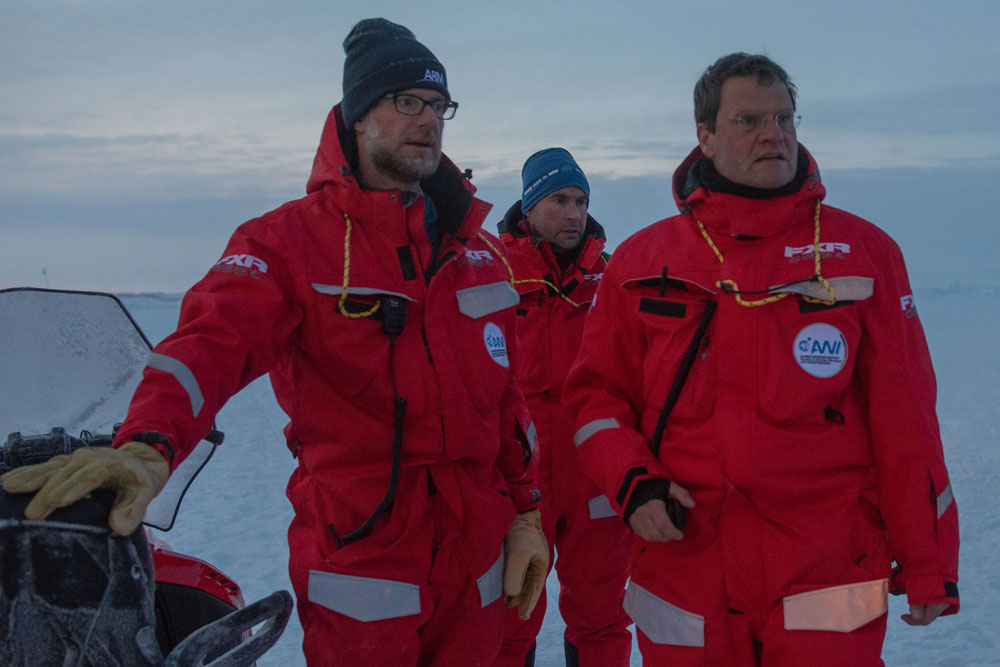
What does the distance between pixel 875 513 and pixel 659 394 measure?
0.60 meters

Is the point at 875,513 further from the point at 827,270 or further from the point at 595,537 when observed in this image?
the point at 595,537

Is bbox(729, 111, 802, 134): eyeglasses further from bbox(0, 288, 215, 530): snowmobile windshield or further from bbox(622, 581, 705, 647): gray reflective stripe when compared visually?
bbox(0, 288, 215, 530): snowmobile windshield

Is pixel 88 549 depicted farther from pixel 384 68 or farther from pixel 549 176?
pixel 549 176

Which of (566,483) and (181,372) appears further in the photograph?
(566,483)

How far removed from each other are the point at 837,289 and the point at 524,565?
1.11 meters

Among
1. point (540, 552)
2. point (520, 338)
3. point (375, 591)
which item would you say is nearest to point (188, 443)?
point (375, 591)

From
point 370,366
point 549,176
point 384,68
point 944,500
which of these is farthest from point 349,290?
point 549,176

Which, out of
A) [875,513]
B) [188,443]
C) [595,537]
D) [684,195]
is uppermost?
[684,195]

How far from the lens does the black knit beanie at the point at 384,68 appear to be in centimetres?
241

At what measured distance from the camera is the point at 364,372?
2205 millimetres

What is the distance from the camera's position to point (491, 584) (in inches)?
95.5

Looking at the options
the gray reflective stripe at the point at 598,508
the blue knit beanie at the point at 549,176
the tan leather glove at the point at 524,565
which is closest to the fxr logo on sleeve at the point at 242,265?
the tan leather glove at the point at 524,565

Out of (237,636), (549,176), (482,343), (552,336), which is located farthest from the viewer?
(549,176)

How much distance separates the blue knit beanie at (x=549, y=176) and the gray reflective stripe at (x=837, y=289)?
2.02 metres
